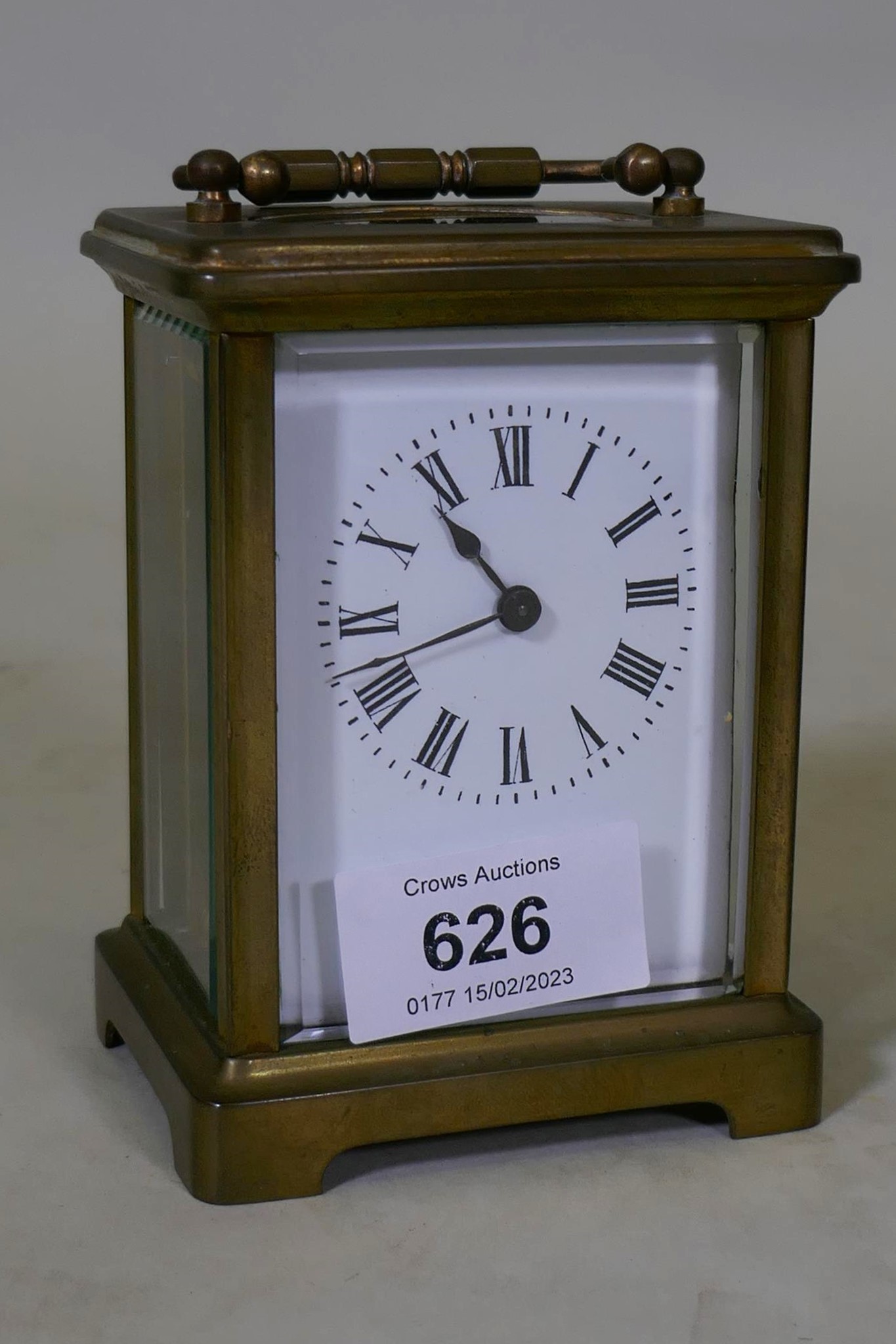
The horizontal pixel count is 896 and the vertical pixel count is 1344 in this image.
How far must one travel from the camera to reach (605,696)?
1834mm

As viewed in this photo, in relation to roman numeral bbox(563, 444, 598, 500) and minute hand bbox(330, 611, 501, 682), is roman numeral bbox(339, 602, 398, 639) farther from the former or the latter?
roman numeral bbox(563, 444, 598, 500)

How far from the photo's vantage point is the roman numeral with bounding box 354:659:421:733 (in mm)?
1773

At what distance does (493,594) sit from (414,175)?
35 centimetres

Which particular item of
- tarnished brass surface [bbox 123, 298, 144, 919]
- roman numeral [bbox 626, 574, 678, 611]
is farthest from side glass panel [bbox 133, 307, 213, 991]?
roman numeral [bbox 626, 574, 678, 611]

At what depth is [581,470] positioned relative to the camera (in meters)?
1.79

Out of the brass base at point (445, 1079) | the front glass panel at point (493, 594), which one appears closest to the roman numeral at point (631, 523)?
the front glass panel at point (493, 594)

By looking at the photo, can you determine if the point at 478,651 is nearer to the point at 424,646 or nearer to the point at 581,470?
the point at 424,646

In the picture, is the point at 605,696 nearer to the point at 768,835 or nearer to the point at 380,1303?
the point at 768,835

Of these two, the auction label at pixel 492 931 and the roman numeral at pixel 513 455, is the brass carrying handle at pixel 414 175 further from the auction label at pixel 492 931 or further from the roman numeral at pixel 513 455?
the auction label at pixel 492 931

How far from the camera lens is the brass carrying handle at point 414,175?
1766 millimetres

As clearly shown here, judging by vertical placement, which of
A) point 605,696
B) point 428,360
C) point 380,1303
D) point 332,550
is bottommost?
point 380,1303

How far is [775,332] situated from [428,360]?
0.90 ft

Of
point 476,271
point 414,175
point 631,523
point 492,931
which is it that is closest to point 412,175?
point 414,175

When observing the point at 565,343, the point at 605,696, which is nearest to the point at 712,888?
the point at 605,696
